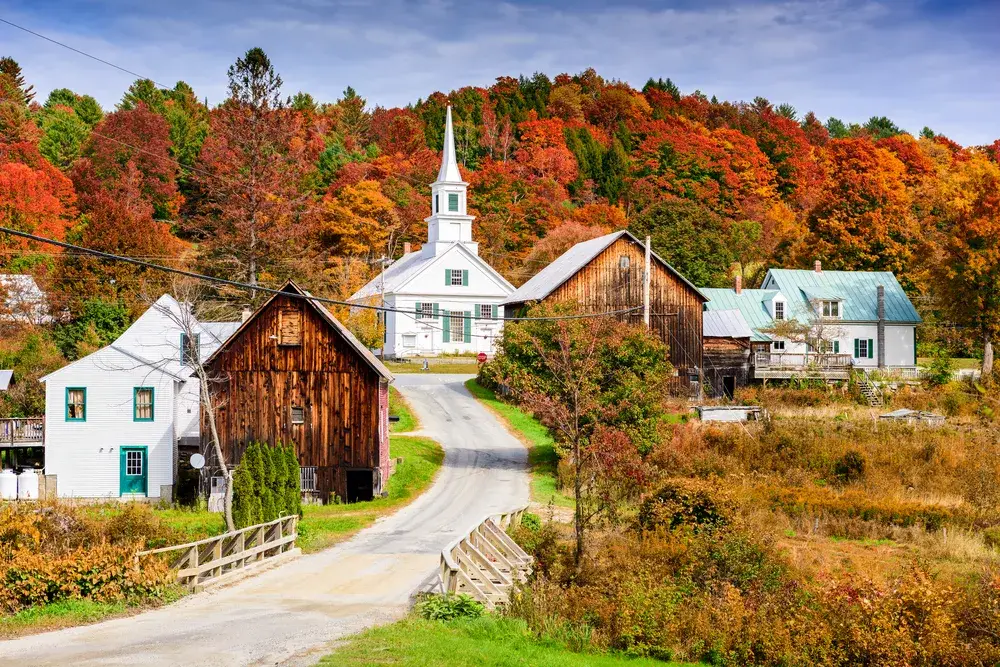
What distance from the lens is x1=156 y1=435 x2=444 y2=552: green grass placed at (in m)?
29.9

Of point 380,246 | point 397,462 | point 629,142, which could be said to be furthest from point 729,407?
point 629,142

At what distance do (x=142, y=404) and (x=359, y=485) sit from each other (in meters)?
10.5

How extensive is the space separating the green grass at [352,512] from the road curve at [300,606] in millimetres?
652

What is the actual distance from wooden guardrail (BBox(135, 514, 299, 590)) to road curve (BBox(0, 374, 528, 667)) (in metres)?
0.52

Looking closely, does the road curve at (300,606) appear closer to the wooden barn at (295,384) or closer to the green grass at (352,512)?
the green grass at (352,512)

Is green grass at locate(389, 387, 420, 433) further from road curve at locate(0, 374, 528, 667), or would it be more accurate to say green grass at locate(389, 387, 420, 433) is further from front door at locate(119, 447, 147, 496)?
front door at locate(119, 447, 147, 496)

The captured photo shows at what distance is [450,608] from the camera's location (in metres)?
18.3

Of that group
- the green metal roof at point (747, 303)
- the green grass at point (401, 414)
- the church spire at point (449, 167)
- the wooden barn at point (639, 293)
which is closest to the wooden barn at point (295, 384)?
the green grass at point (401, 414)

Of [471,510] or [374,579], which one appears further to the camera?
[471,510]

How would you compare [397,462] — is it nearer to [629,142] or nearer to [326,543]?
[326,543]

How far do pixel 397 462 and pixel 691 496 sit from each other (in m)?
15.8

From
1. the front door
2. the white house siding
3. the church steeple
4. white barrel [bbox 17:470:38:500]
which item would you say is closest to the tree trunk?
the church steeple

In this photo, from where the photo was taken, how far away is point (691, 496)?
2666 centimetres

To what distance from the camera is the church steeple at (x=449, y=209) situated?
238 feet
